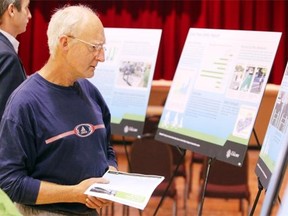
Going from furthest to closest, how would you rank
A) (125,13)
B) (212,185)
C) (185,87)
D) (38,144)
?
1. (125,13)
2. (212,185)
3. (185,87)
4. (38,144)

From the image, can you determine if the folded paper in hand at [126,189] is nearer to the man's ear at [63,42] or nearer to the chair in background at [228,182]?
the man's ear at [63,42]

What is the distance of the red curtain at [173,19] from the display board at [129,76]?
376cm

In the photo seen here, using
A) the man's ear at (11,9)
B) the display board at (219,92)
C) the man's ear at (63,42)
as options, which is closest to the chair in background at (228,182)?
the display board at (219,92)

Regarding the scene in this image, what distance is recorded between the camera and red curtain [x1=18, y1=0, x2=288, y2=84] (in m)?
7.01

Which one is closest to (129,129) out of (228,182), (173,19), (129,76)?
(129,76)

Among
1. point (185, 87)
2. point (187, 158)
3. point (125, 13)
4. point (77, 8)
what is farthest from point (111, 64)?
point (125, 13)

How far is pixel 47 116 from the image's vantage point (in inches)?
74.9

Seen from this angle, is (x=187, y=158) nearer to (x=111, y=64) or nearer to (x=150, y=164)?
(x=150, y=164)

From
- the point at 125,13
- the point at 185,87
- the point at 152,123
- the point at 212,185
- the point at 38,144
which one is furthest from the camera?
the point at 125,13

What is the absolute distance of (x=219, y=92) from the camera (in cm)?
264

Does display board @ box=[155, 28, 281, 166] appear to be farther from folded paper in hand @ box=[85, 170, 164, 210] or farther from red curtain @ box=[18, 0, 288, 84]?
red curtain @ box=[18, 0, 288, 84]

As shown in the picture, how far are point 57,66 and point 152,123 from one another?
117 inches

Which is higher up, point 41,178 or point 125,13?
point 125,13

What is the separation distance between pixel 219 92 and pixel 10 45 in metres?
1.12
